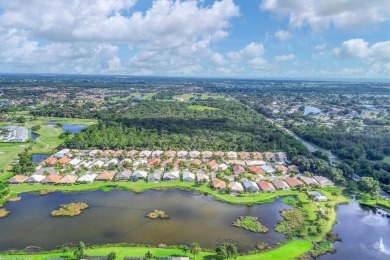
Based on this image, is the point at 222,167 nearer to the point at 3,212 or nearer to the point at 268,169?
the point at 268,169

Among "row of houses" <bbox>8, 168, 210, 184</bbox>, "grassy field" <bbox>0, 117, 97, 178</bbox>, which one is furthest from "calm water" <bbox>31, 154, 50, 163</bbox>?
"row of houses" <bbox>8, 168, 210, 184</bbox>

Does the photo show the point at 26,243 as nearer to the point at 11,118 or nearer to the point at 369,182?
the point at 369,182

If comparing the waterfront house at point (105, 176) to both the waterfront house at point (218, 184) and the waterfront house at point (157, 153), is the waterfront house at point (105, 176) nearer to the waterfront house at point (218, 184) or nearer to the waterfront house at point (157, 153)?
the waterfront house at point (157, 153)

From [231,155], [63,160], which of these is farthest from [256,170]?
[63,160]

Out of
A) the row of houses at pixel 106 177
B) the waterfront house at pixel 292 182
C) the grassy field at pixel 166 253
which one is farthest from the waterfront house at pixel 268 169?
the grassy field at pixel 166 253

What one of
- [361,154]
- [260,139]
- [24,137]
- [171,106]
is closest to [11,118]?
[24,137]

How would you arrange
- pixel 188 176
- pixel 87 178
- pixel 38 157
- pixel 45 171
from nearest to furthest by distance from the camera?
pixel 87 178 < pixel 188 176 < pixel 45 171 < pixel 38 157
